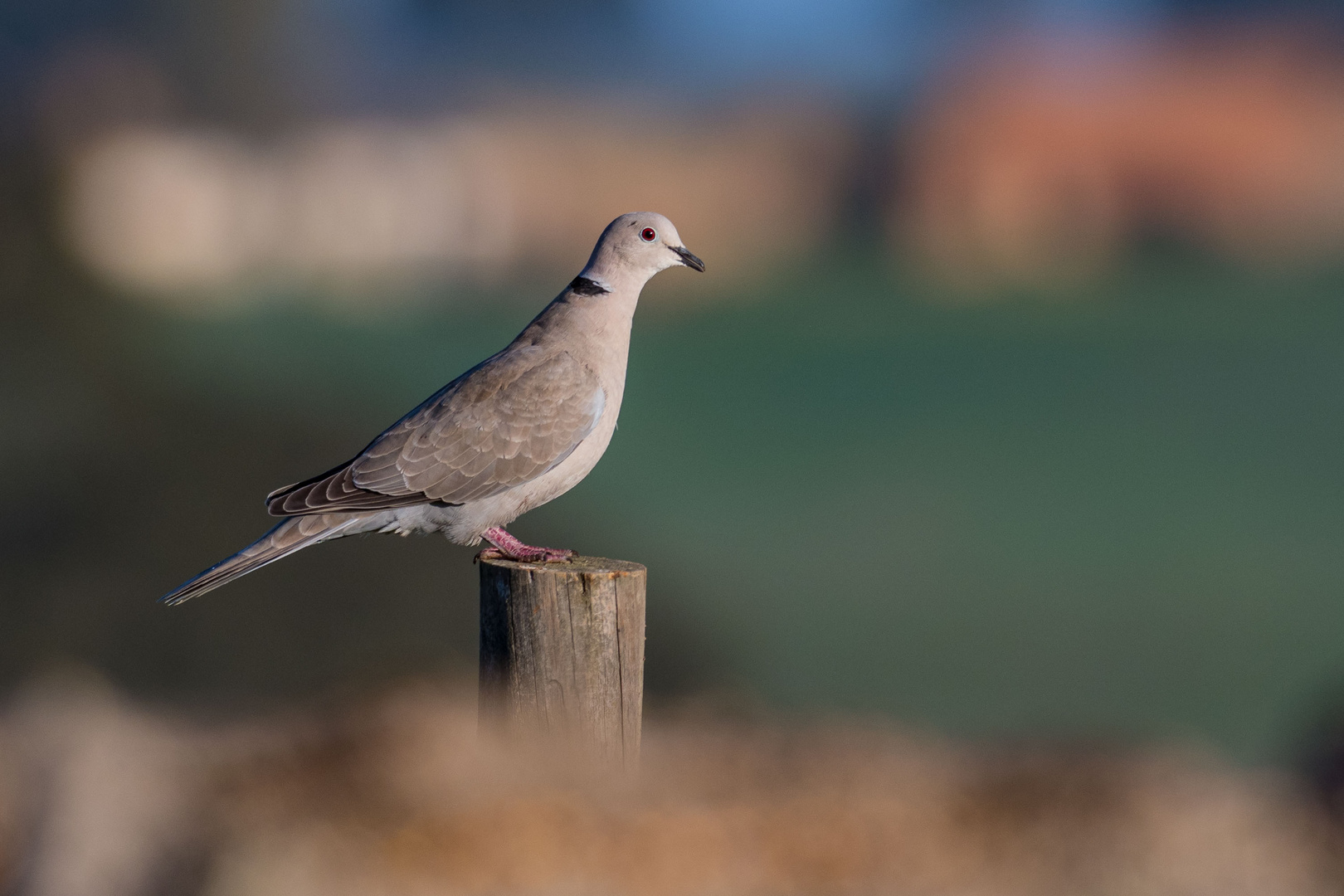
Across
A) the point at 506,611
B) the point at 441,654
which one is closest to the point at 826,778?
the point at 506,611

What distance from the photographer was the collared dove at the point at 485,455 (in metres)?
5.02

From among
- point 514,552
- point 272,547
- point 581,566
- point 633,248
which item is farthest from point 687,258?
point 272,547

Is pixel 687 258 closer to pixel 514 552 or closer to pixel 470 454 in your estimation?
pixel 470 454

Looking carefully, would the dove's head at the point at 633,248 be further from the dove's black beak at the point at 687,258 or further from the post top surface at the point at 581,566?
the post top surface at the point at 581,566

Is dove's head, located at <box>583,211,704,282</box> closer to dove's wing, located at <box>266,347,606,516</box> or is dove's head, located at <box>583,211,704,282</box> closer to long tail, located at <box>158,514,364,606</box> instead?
dove's wing, located at <box>266,347,606,516</box>

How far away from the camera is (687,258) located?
5586 mm

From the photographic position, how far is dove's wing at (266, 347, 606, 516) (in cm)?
503

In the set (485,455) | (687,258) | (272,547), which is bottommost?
(272,547)

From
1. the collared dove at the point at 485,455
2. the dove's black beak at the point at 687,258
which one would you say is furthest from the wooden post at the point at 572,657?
the dove's black beak at the point at 687,258

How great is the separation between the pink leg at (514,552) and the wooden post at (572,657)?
0.37 meters

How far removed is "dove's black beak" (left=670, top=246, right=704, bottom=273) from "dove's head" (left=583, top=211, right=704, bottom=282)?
0.09ft

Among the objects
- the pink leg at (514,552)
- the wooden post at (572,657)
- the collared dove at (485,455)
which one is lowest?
the wooden post at (572,657)

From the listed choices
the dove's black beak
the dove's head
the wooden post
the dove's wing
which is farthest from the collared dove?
the wooden post

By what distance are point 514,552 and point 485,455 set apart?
430mm
